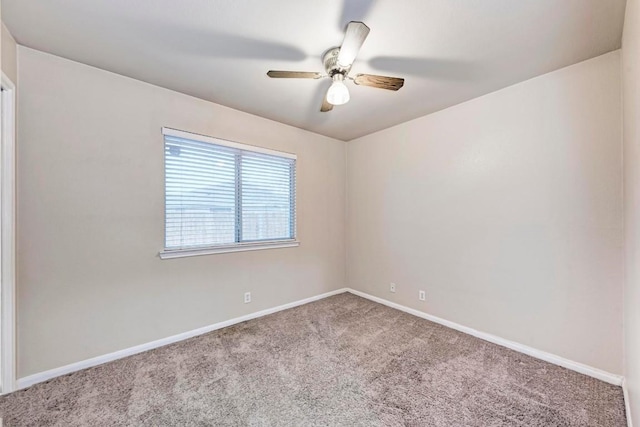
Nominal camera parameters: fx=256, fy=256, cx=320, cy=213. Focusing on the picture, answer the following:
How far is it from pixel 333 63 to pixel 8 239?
2.55 meters

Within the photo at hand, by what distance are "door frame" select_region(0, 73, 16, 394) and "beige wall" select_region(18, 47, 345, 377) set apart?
0.07 m

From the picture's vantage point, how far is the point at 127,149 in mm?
2283

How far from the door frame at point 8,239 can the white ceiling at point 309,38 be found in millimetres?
518

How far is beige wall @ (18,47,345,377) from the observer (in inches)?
75.1

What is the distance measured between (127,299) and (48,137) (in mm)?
1434

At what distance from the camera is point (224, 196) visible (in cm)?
288

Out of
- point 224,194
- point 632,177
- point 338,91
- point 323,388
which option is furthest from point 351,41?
point 323,388

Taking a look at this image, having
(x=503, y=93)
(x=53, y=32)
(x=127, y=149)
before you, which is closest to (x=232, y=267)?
(x=127, y=149)

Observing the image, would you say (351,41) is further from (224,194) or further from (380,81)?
(224,194)

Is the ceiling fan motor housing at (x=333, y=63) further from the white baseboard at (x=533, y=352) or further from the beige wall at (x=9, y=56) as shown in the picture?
the white baseboard at (x=533, y=352)

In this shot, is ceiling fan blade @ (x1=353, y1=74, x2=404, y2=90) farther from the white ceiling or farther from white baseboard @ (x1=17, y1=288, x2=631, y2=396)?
white baseboard @ (x1=17, y1=288, x2=631, y2=396)

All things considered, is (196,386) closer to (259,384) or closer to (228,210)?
(259,384)

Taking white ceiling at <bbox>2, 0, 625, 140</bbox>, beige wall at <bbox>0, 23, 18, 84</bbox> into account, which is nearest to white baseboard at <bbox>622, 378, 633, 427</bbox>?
white ceiling at <bbox>2, 0, 625, 140</bbox>

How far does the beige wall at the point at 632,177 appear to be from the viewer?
130 cm
